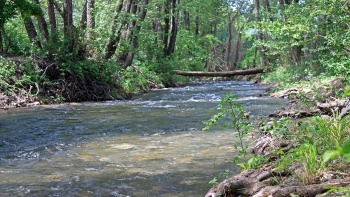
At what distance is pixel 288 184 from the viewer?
3195 mm

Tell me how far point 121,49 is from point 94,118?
26.9ft

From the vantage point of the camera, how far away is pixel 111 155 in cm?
524

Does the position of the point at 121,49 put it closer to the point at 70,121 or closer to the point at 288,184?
the point at 70,121

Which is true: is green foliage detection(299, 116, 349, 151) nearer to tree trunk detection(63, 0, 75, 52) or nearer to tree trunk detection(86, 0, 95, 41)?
tree trunk detection(63, 0, 75, 52)

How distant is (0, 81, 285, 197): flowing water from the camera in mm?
3852

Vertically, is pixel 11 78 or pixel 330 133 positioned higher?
pixel 11 78

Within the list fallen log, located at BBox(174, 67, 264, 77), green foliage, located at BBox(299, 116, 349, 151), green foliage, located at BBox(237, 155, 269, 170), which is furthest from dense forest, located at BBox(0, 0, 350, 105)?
green foliage, located at BBox(237, 155, 269, 170)

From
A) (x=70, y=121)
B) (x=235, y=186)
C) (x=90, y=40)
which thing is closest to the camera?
(x=235, y=186)

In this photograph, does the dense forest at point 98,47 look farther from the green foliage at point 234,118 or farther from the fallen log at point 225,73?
the green foliage at point 234,118

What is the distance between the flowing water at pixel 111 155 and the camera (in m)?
3.85

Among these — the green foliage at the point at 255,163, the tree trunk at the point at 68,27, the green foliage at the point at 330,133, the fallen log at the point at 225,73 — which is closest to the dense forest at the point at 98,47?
the tree trunk at the point at 68,27

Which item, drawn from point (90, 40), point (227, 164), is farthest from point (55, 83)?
point (227, 164)

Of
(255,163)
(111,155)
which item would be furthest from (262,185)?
(111,155)

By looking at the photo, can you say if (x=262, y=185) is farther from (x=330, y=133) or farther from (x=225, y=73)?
(x=225, y=73)
